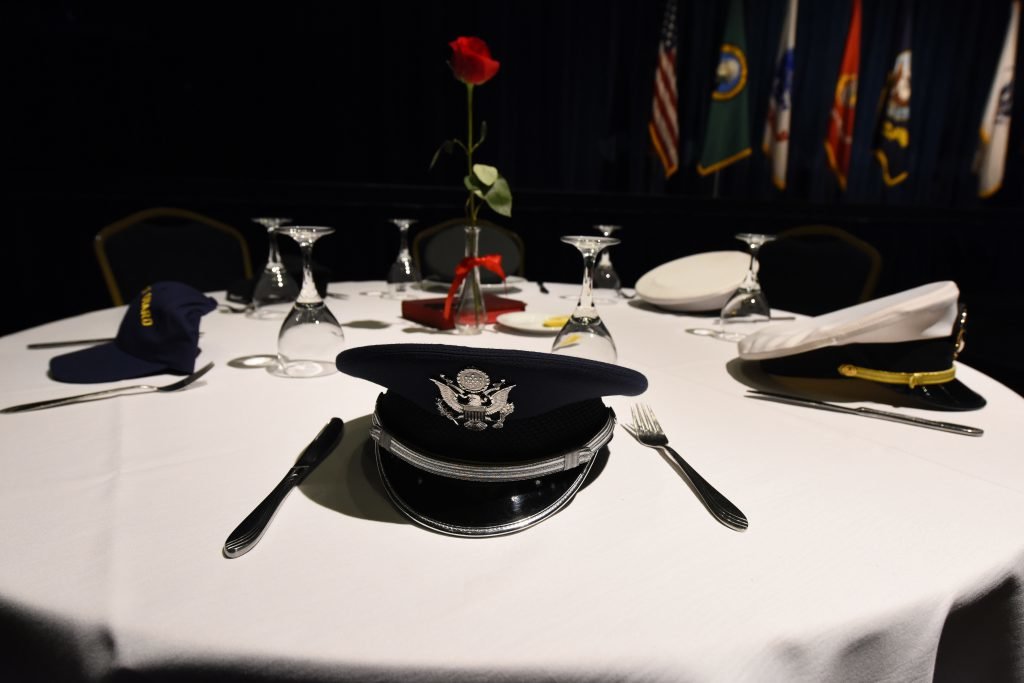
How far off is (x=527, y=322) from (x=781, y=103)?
3091 mm

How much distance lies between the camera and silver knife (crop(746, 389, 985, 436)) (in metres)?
0.68

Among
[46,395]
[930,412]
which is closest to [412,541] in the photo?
[46,395]

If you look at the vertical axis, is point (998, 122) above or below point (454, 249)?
above

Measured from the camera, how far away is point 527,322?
1.13 m

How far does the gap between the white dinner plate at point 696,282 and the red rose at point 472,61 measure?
64 cm

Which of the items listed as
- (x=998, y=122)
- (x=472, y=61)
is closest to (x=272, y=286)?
(x=472, y=61)

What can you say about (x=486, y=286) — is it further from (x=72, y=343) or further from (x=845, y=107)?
(x=845, y=107)

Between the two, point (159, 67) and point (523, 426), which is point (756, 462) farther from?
point (159, 67)

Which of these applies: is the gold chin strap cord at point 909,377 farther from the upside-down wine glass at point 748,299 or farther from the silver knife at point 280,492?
the silver knife at point 280,492

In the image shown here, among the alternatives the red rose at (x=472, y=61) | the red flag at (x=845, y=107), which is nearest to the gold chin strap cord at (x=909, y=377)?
the red rose at (x=472, y=61)

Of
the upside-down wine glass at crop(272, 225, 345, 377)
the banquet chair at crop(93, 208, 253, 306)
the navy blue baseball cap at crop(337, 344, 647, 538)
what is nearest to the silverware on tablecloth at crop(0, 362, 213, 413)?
the upside-down wine glass at crop(272, 225, 345, 377)

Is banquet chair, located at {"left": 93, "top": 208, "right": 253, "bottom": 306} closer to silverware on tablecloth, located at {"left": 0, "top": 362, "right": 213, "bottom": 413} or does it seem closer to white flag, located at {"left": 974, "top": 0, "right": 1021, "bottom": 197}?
silverware on tablecloth, located at {"left": 0, "top": 362, "right": 213, "bottom": 413}

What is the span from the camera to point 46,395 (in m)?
0.73

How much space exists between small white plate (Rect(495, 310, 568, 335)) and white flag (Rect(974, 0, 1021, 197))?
4.17 metres
